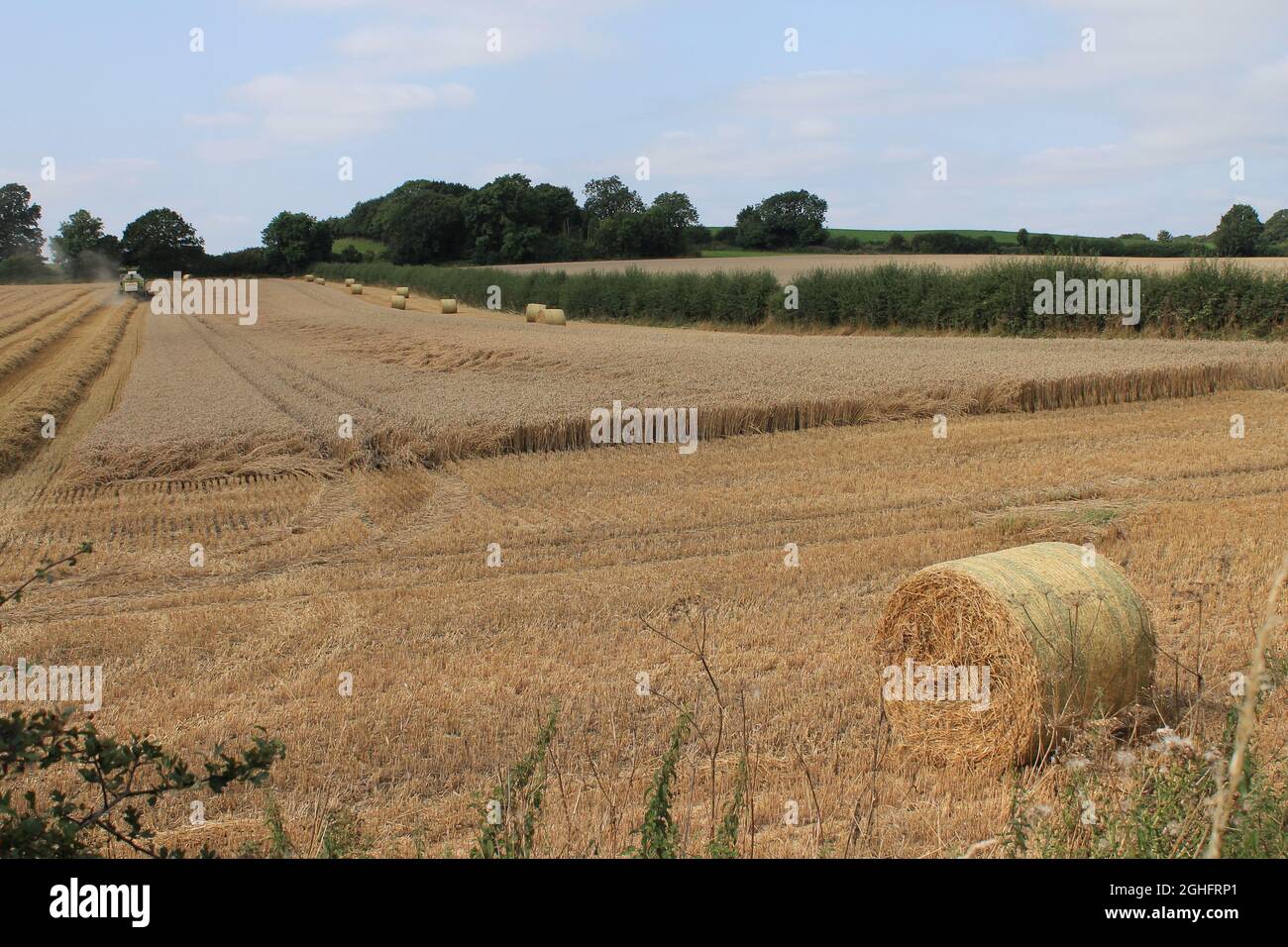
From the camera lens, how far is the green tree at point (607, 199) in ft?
309

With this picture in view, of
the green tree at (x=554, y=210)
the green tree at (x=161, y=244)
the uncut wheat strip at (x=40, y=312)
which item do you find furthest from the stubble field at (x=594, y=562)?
the green tree at (x=161, y=244)

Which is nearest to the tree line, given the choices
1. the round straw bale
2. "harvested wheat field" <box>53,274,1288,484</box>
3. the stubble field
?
"harvested wheat field" <box>53,274,1288,484</box>

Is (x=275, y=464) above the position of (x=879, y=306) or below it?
below

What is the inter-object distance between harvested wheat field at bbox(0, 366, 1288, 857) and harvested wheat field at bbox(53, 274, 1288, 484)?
3.08 feet

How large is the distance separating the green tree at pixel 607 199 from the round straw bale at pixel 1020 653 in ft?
293

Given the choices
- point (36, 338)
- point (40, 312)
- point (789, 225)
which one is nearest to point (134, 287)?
point (40, 312)

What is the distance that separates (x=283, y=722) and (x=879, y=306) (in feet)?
114

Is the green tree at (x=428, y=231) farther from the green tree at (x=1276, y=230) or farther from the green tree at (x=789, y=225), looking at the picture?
the green tree at (x=1276, y=230)

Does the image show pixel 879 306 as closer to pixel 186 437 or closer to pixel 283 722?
pixel 186 437

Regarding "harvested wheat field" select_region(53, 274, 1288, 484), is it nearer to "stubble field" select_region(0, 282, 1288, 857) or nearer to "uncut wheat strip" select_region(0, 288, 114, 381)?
"stubble field" select_region(0, 282, 1288, 857)

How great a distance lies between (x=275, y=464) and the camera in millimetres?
15852

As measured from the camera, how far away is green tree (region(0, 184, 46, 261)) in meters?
92.1

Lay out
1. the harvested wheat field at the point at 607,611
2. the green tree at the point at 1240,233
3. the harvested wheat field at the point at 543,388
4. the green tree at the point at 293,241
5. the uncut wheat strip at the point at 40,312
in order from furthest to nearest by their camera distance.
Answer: the green tree at the point at 293,241 < the green tree at the point at 1240,233 < the uncut wheat strip at the point at 40,312 < the harvested wheat field at the point at 543,388 < the harvested wheat field at the point at 607,611

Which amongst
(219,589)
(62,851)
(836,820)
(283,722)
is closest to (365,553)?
(219,589)
